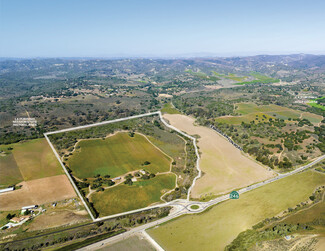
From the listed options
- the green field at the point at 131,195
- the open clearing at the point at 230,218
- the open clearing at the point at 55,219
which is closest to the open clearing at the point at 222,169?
the open clearing at the point at 230,218

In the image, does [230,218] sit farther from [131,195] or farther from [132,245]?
[131,195]

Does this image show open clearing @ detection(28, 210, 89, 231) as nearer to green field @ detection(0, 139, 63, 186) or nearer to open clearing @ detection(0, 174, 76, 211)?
open clearing @ detection(0, 174, 76, 211)

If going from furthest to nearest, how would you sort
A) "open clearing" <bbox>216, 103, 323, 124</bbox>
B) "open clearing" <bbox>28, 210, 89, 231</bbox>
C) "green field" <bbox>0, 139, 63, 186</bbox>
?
"open clearing" <bbox>216, 103, 323, 124</bbox>
"green field" <bbox>0, 139, 63, 186</bbox>
"open clearing" <bbox>28, 210, 89, 231</bbox>

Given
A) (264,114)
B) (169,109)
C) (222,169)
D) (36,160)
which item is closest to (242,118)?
(264,114)

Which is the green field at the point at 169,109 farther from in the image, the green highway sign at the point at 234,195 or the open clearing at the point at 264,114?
the green highway sign at the point at 234,195

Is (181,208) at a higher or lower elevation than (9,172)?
lower

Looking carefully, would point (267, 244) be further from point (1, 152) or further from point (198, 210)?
point (1, 152)

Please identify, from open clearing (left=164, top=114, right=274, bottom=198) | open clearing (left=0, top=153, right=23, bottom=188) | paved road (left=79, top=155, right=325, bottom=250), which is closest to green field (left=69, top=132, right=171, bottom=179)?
open clearing (left=164, top=114, right=274, bottom=198)
